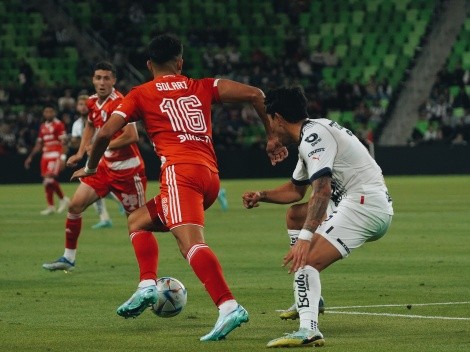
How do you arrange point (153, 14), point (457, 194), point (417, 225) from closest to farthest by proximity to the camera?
point (417, 225) < point (457, 194) < point (153, 14)

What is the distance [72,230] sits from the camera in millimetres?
15062

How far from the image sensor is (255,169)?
40625 mm

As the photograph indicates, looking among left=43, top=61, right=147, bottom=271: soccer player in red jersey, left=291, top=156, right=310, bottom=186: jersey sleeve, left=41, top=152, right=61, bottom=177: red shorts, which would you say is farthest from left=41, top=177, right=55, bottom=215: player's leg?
left=291, top=156, right=310, bottom=186: jersey sleeve

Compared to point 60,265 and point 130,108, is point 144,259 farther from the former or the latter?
point 60,265

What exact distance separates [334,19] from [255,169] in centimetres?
881

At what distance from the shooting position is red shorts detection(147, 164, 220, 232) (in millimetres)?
9453

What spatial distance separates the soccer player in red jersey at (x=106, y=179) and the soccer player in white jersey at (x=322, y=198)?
19.6 feet

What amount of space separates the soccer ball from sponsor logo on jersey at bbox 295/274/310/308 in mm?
1774

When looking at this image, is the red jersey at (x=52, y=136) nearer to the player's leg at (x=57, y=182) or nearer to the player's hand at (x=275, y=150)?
the player's leg at (x=57, y=182)

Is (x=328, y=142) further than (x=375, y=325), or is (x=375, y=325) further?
(x=375, y=325)

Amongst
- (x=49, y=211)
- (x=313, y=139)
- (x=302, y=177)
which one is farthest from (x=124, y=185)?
(x=49, y=211)

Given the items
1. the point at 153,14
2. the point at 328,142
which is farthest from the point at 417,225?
the point at 153,14

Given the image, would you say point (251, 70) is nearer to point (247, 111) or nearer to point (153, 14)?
point (247, 111)

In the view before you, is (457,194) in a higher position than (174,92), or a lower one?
lower
